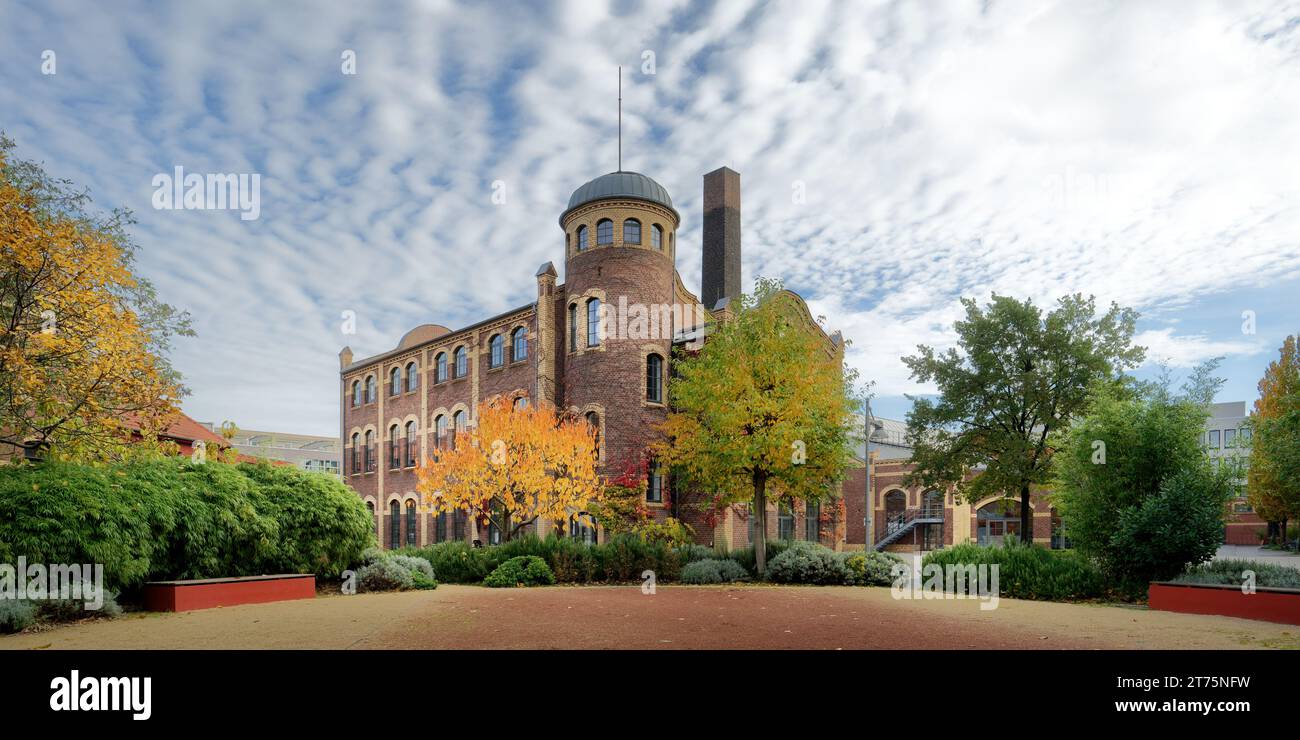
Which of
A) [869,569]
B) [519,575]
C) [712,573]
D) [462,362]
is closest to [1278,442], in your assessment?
[869,569]

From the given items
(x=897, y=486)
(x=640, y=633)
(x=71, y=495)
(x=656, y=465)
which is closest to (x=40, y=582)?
(x=71, y=495)

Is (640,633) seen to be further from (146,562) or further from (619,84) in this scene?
(619,84)

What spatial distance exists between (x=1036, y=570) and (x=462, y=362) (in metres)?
26.7

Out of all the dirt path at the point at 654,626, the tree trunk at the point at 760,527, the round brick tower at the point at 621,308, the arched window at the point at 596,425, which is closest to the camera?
the dirt path at the point at 654,626

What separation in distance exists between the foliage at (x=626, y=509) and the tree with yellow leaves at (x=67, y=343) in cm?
1503

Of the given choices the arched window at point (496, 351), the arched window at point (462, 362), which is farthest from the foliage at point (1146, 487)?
the arched window at point (462, 362)

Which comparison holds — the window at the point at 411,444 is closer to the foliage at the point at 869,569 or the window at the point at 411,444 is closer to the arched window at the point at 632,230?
the arched window at the point at 632,230

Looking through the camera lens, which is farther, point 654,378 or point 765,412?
point 654,378

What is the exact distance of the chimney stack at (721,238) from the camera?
3466cm

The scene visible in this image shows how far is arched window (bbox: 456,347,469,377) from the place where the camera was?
36.1 m

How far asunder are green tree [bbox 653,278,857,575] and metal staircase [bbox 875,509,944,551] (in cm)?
2718

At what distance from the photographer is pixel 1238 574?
13.4 m

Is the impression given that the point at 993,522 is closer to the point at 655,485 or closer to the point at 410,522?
the point at 655,485

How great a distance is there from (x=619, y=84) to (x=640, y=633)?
25.8m
